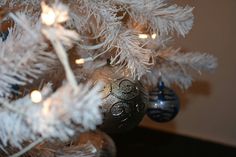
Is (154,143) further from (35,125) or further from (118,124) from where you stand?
(35,125)

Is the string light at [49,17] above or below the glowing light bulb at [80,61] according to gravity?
above

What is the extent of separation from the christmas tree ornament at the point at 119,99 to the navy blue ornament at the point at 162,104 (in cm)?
21

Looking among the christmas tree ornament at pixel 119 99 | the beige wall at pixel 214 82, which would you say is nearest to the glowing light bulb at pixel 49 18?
the christmas tree ornament at pixel 119 99

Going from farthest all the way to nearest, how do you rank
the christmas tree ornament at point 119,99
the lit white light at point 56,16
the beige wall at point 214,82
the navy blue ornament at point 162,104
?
the beige wall at point 214,82
the navy blue ornament at point 162,104
the christmas tree ornament at point 119,99
the lit white light at point 56,16

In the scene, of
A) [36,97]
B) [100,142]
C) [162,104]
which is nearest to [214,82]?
[162,104]

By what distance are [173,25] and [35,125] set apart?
23 centimetres

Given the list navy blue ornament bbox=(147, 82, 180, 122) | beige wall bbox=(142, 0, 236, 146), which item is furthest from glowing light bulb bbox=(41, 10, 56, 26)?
beige wall bbox=(142, 0, 236, 146)

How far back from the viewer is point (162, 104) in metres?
0.68

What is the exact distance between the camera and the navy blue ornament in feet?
2.22

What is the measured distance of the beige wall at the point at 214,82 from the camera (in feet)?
3.49

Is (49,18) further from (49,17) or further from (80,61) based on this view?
(80,61)

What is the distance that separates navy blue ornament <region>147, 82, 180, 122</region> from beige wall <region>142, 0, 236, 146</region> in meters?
0.43

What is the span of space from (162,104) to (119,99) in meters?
0.24

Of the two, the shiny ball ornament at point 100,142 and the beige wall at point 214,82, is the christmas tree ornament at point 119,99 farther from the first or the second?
the beige wall at point 214,82
